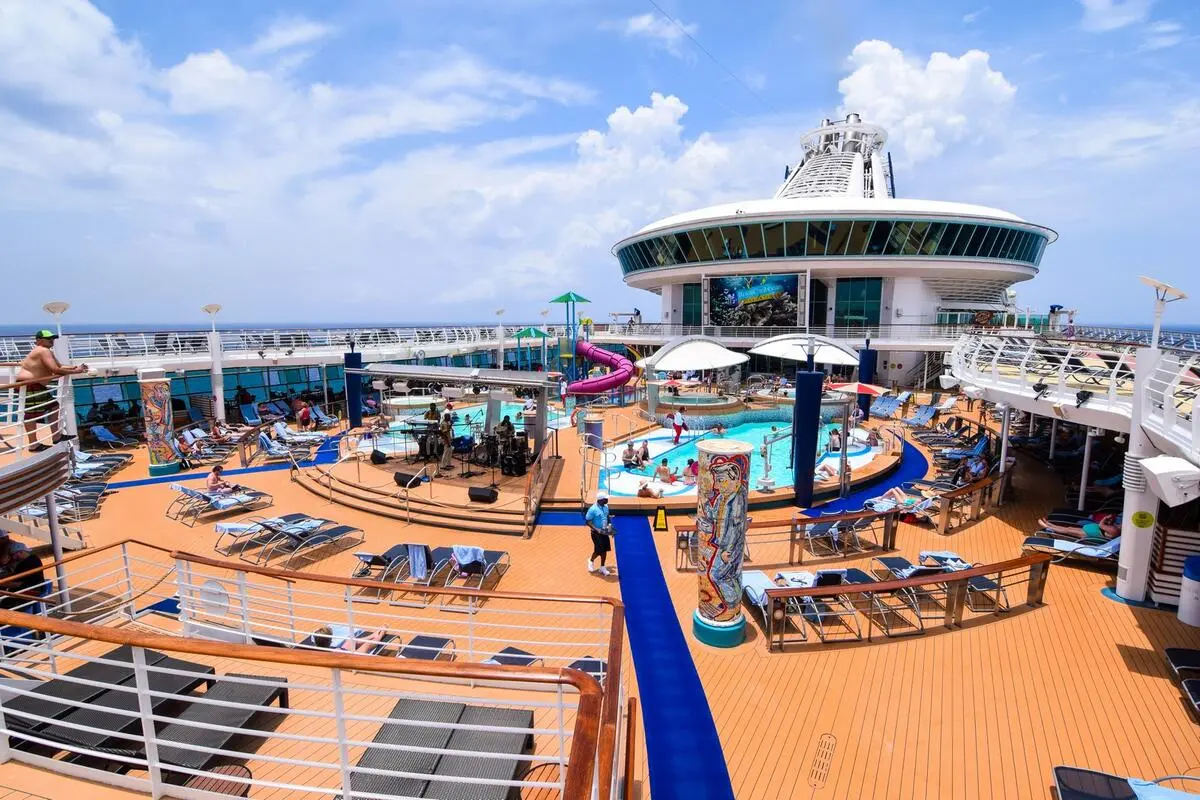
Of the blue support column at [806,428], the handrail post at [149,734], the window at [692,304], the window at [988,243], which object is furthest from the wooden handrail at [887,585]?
the window at [988,243]

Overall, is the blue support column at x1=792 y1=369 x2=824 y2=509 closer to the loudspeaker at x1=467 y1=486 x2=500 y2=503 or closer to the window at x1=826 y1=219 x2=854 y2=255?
the loudspeaker at x1=467 y1=486 x2=500 y2=503

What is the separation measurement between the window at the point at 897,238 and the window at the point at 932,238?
118 cm

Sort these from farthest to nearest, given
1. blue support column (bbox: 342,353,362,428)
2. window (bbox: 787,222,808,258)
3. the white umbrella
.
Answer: window (bbox: 787,222,808,258) → blue support column (bbox: 342,353,362,428) → the white umbrella

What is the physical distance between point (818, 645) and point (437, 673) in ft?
20.6

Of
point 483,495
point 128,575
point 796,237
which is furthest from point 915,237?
point 128,575

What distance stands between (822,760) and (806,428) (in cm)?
788

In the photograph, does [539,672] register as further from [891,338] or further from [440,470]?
[891,338]

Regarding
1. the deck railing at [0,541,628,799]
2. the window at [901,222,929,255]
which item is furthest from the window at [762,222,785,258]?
the deck railing at [0,541,628,799]

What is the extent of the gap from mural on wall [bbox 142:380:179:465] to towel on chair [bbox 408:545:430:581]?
12.0 m

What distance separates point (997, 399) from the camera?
12281mm

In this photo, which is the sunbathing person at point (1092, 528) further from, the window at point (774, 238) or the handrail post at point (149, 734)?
the window at point (774, 238)

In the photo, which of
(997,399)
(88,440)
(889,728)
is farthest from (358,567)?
(88,440)

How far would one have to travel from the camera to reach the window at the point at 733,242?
32.3 meters

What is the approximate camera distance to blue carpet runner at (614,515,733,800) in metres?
5.19
